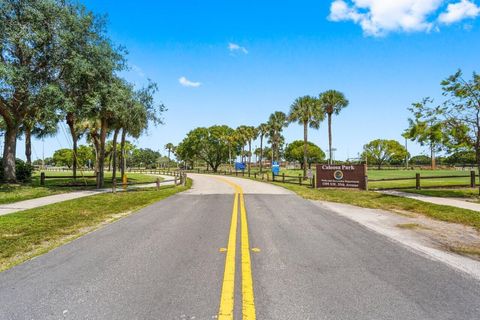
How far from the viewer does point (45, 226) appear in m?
7.73

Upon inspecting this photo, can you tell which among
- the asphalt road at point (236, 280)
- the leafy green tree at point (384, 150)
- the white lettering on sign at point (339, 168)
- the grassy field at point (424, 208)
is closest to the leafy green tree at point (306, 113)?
the white lettering on sign at point (339, 168)

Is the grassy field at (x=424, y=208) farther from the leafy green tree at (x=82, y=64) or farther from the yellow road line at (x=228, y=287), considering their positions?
the leafy green tree at (x=82, y=64)

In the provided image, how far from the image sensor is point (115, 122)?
25.0 meters

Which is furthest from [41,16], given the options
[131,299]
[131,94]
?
[131,299]

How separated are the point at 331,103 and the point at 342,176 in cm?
1817

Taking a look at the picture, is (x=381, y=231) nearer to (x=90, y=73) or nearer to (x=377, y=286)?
(x=377, y=286)

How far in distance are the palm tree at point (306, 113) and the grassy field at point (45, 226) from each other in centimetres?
3006

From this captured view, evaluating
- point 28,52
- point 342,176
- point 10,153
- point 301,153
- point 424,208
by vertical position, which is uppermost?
point 28,52

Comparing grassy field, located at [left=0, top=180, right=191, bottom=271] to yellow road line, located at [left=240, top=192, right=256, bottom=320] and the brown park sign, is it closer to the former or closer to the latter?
yellow road line, located at [left=240, top=192, right=256, bottom=320]

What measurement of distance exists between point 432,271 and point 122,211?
9874 mm

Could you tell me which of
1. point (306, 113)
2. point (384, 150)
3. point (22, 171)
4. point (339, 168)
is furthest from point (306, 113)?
point (384, 150)

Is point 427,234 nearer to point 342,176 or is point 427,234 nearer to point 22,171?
point 342,176

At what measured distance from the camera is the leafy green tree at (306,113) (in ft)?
122

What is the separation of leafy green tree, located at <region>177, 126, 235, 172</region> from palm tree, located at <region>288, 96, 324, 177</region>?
3501 centimetres
